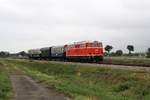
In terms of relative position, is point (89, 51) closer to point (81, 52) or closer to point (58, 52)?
point (81, 52)

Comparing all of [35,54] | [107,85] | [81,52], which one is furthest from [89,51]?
[35,54]

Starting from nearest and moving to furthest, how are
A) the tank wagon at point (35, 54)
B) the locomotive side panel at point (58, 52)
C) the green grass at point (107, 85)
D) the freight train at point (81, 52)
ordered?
the green grass at point (107, 85) < the freight train at point (81, 52) < the locomotive side panel at point (58, 52) < the tank wagon at point (35, 54)

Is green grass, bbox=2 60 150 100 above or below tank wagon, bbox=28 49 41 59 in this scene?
below

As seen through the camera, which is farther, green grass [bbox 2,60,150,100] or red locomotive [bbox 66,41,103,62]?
red locomotive [bbox 66,41,103,62]

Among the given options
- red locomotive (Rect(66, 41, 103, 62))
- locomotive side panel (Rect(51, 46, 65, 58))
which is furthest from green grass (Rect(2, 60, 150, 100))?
locomotive side panel (Rect(51, 46, 65, 58))

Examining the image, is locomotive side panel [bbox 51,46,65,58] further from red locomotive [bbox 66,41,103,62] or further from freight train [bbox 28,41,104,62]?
red locomotive [bbox 66,41,103,62]

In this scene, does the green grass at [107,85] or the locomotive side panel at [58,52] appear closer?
the green grass at [107,85]

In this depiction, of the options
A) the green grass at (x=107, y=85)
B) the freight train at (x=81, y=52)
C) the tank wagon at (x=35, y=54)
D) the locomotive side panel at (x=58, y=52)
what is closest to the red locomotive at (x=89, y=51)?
the freight train at (x=81, y=52)

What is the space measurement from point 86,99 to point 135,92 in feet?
21.6

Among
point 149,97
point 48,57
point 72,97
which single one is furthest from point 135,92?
point 48,57

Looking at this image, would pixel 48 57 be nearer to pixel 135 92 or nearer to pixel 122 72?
pixel 122 72

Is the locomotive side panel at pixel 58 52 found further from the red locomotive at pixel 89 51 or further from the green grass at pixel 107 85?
the green grass at pixel 107 85

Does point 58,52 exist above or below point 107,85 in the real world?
above

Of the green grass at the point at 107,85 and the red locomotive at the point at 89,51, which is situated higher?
the red locomotive at the point at 89,51
